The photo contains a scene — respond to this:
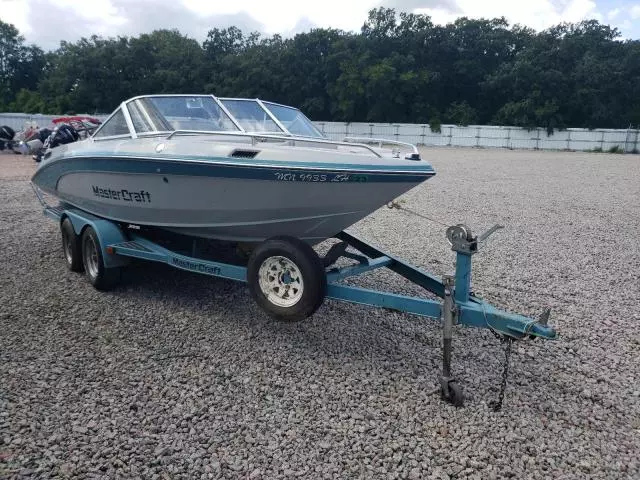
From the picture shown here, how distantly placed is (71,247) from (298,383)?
10.7 feet

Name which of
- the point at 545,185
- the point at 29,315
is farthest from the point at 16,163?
the point at 545,185

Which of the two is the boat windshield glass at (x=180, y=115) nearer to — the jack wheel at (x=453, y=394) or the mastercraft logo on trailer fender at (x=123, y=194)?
the mastercraft logo on trailer fender at (x=123, y=194)

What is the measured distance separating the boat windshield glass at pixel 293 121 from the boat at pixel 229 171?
0.05 feet

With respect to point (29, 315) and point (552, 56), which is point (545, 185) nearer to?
point (29, 315)

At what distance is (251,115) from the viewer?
5.00 m

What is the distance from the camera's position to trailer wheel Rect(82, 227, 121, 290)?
4699mm

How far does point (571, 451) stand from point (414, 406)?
33.6 inches

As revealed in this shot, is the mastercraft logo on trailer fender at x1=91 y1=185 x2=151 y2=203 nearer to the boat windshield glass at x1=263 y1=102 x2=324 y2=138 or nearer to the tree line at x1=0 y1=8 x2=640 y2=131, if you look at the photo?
the boat windshield glass at x1=263 y1=102 x2=324 y2=138

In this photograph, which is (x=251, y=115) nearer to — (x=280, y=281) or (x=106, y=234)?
(x=106, y=234)

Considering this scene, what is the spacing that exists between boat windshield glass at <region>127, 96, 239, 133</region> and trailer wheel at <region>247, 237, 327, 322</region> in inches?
63.7

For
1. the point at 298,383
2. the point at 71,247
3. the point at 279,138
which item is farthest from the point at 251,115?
the point at 298,383

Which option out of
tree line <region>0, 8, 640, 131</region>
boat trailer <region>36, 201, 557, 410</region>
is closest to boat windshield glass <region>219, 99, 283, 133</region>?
boat trailer <region>36, 201, 557, 410</region>

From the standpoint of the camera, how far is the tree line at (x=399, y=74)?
1513 inches

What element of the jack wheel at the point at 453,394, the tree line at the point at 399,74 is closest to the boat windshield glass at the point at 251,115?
the jack wheel at the point at 453,394
